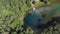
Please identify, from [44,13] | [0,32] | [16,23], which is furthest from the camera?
[44,13]

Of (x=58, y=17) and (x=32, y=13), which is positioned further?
(x=32, y=13)

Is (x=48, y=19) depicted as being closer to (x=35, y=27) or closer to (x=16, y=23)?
(x=35, y=27)

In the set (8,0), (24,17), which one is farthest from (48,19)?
(8,0)

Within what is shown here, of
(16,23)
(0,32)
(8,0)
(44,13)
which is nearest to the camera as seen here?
(0,32)

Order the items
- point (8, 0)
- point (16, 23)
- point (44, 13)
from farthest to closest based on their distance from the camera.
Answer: point (44, 13)
point (8, 0)
point (16, 23)

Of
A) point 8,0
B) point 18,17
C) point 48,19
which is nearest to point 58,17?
point 48,19

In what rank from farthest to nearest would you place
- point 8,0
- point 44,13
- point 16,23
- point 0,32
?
point 44,13 → point 8,0 → point 16,23 → point 0,32

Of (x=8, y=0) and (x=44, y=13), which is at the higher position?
(x=8, y=0)

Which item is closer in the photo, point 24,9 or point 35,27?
point 35,27

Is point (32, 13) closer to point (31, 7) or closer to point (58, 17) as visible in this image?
point (31, 7)
